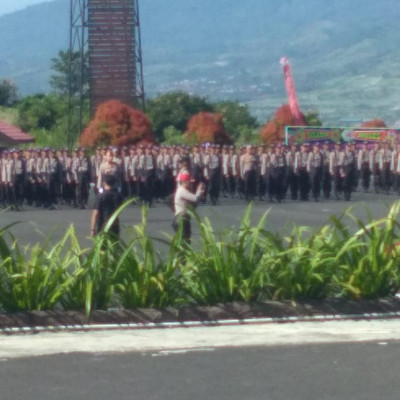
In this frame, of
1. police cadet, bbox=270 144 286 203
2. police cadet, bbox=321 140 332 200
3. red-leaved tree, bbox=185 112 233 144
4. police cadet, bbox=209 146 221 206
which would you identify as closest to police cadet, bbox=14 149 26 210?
police cadet, bbox=209 146 221 206

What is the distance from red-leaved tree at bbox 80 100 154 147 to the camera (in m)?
56.6

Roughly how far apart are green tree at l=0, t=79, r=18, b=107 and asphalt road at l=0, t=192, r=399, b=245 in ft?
231

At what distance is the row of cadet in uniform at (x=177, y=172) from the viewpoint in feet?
112

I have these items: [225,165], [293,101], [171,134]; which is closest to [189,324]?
[225,165]

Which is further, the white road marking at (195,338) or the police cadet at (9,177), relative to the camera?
the police cadet at (9,177)

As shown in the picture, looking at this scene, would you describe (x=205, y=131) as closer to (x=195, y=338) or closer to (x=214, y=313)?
(x=214, y=313)

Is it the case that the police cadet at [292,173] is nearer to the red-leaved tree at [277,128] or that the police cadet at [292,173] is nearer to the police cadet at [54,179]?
the police cadet at [54,179]

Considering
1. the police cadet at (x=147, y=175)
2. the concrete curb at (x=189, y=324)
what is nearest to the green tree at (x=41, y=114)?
the police cadet at (x=147, y=175)

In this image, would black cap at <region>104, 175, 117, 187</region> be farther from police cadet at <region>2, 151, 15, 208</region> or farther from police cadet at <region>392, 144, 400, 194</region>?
police cadet at <region>392, 144, 400, 194</region>

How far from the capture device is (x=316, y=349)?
9.93 m

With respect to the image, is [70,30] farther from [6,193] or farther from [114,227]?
[114,227]

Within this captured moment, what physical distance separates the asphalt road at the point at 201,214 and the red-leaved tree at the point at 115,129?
68.1 ft

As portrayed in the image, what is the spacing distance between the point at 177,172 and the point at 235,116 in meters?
56.6

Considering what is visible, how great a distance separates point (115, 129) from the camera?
56.9m
